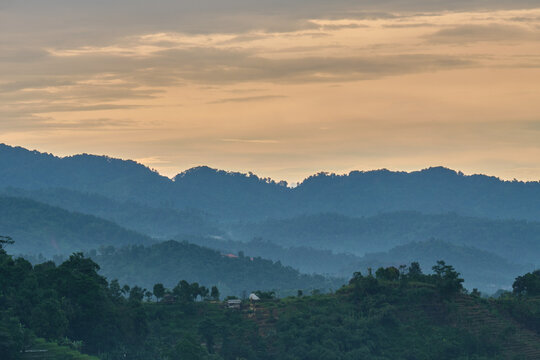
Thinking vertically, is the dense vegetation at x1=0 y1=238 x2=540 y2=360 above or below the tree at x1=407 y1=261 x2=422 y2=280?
below

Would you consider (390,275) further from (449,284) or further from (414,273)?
(449,284)

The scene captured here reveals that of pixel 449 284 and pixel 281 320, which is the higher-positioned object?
pixel 449 284

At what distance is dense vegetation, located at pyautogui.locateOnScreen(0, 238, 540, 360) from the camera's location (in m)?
78.6

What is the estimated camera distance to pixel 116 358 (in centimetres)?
8038

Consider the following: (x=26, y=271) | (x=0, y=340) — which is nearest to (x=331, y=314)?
(x=26, y=271)

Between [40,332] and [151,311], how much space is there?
22903 mm

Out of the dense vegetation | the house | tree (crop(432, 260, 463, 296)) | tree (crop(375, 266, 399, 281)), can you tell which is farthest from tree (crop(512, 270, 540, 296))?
the house

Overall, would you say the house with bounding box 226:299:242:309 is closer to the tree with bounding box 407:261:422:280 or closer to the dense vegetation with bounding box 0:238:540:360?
the dense vegetation with bounding box 0:238:540:360

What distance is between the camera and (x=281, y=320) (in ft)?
303

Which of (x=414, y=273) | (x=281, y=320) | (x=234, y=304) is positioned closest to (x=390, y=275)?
(x=414, y=273)

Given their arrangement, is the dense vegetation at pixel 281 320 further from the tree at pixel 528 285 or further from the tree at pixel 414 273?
the tree at pixel 414 273

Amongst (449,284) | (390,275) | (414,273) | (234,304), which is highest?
(414,273)

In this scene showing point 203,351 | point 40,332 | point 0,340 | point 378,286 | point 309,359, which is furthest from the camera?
point 378,286

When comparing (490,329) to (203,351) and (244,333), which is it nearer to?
(244,333)
